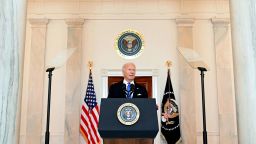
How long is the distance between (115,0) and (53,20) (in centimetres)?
205

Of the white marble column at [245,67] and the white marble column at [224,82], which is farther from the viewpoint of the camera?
the white marble column at [224,82]

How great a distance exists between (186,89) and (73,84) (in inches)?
132

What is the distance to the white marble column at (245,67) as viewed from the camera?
3.28 metres

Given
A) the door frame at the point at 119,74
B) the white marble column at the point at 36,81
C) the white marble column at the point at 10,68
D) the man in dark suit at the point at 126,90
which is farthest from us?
the door frame at the point at 119,74

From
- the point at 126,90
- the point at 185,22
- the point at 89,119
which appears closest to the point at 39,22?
the point at 89,119

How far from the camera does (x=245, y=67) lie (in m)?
3.38

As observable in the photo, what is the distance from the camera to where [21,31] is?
333 centimetres

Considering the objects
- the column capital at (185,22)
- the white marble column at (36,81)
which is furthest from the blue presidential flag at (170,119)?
the white marble column at (36,81)

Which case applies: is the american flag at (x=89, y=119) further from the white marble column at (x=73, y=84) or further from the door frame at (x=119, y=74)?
the door frame at (x=119, y=74)

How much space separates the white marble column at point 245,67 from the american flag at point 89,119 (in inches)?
256

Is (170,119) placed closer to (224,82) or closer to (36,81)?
(224,82)

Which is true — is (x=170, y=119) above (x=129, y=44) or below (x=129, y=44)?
below

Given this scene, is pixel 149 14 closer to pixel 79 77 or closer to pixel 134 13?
pixel 134 13

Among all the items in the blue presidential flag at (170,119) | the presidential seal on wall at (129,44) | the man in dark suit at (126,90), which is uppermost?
Result: the presidential seal on wall at (129,44)
